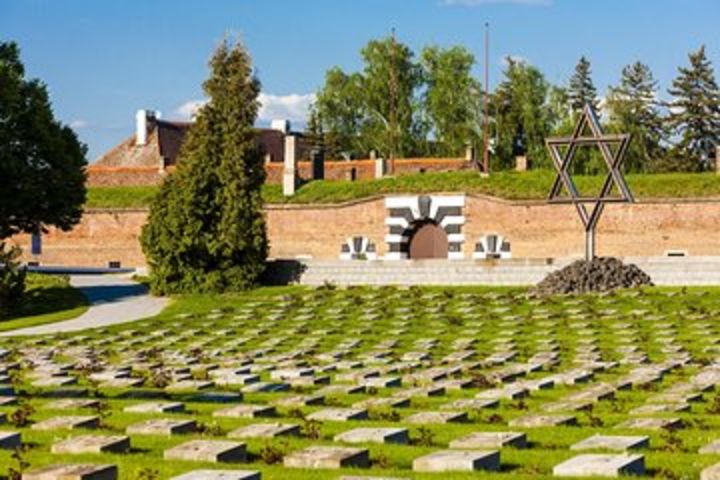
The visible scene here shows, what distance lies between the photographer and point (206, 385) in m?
18.2

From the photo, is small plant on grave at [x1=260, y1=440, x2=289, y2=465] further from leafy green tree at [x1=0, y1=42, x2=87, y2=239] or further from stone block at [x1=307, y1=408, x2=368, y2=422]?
leafy green tree at [x1=0, y1=42, x2=87, y2=239]

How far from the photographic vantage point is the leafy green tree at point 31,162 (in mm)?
41281

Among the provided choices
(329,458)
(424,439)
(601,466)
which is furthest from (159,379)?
(601,466)

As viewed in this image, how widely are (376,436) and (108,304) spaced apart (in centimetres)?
2655

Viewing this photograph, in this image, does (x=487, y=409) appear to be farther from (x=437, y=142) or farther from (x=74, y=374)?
(x=437, y=142)

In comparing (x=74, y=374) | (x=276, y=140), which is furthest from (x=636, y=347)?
(x=276, y=140)

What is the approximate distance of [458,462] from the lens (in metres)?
10.6


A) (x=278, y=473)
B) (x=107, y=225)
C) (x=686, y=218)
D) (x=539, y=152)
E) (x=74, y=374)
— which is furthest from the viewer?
(x=539, y=152)

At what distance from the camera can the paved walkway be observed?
107ft

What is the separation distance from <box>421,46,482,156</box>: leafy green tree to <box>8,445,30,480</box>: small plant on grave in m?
64.6

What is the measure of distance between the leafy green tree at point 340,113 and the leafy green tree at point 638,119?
14971 millimetres

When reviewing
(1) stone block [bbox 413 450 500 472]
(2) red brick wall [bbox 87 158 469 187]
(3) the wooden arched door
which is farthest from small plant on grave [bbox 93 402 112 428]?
(2) red brick wall [bbox 87 158 469 187]

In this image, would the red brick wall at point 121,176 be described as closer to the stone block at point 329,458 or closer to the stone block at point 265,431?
the stone block at point 265,431

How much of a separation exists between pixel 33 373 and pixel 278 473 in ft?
36.1
